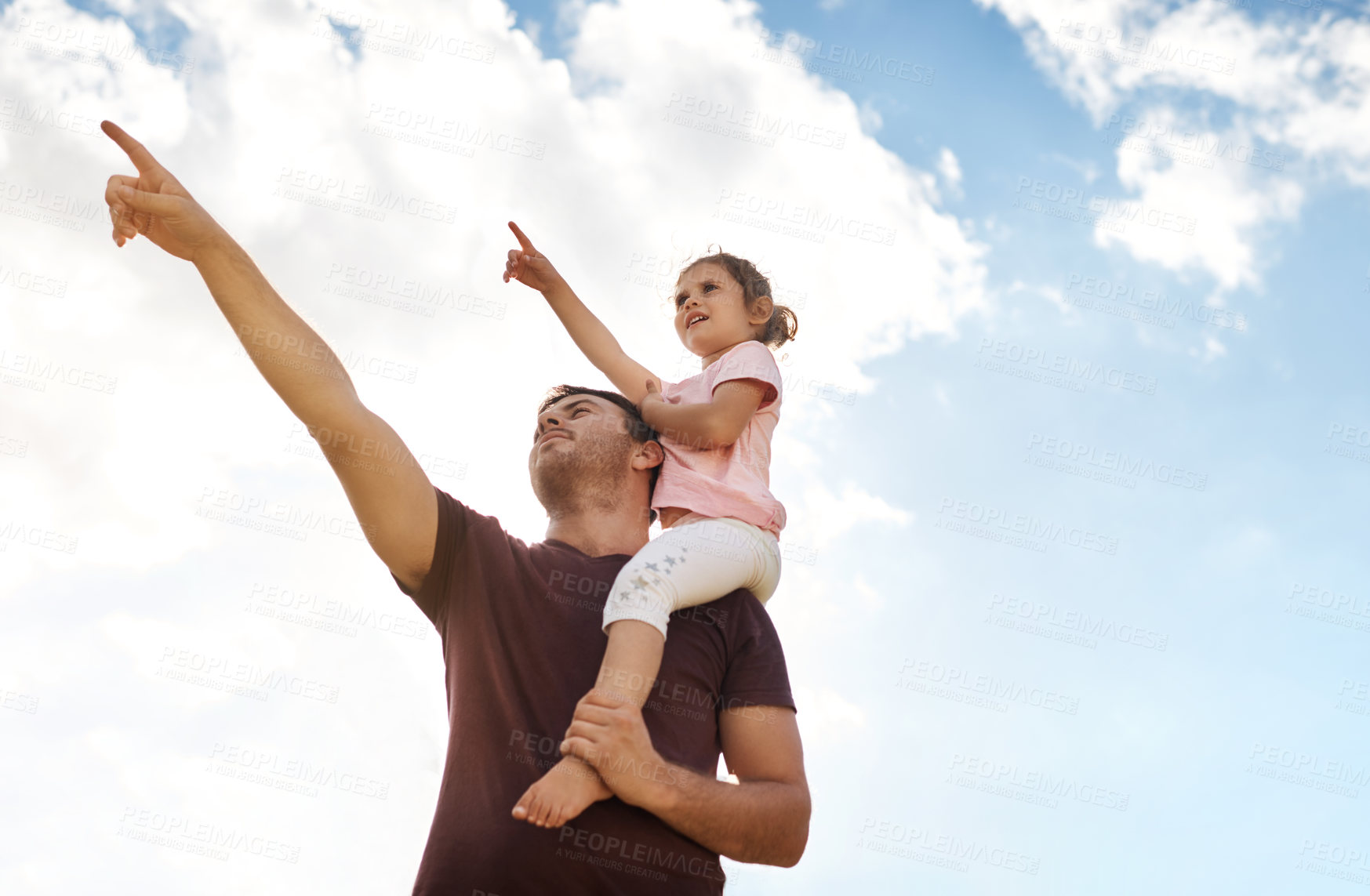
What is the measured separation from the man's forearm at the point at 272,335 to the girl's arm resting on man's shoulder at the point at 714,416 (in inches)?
49.1

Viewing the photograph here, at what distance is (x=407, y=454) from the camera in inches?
119

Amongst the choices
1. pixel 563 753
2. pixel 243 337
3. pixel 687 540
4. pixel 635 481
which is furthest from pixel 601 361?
pixel 563 753

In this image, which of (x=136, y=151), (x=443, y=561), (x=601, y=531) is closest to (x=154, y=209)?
(x=136, y=151)

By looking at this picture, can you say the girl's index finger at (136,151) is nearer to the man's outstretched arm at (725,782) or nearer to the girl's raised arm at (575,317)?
the girl's raised arm at (575,317)

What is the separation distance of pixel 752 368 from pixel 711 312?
60cm

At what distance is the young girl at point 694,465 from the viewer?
2770 millimetres

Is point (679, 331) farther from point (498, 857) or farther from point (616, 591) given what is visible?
point (498, 857)

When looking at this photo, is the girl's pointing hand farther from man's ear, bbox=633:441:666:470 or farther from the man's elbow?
the man's elbow

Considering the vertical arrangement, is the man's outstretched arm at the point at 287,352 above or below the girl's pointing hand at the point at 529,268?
below

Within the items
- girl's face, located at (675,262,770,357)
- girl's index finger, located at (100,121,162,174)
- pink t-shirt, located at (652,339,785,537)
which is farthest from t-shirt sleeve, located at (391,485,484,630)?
girl's face, located at (675,262,770,357)

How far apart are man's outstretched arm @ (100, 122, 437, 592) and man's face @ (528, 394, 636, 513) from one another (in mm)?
808

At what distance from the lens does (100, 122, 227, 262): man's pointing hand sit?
2.61 m

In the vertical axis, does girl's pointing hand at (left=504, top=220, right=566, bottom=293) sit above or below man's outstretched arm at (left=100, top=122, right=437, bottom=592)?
above

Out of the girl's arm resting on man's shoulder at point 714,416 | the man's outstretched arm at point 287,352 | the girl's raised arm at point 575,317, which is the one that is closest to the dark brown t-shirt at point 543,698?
the man's outstretched arm at point 287,352
